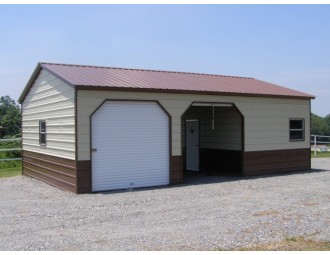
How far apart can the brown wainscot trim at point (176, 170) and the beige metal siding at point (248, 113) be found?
0.21 m

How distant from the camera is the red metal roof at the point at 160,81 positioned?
12.4 meters

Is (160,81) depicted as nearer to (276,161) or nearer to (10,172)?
(276,161)

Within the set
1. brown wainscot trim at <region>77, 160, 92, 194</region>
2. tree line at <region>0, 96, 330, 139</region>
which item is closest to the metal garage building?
brown wainscot trim at <region>77, 160, 92, 194</region>

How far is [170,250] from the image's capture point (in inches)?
239

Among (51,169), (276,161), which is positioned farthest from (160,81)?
(276,161)

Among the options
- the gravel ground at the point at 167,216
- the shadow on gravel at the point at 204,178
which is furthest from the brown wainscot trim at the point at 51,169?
the shadow on gravel at the point at 204,178

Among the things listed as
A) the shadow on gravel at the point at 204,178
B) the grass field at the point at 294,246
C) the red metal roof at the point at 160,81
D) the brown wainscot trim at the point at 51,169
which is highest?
the red metal roof at the point at 160,81

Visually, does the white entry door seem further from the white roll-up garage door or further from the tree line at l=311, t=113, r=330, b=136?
the tree line at l=311, t=113, r=330, b=136

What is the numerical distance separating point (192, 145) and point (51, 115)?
6256 millimetres

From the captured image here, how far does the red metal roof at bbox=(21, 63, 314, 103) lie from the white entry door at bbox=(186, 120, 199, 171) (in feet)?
6.45

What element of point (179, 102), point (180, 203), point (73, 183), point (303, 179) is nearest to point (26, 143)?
point (73, 183)

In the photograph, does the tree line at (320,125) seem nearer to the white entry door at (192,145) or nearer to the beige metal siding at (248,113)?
the white entry door at (192,145)

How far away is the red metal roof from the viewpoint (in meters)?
12.4

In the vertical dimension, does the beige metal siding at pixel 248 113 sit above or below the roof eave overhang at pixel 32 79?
below
